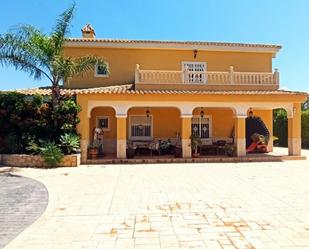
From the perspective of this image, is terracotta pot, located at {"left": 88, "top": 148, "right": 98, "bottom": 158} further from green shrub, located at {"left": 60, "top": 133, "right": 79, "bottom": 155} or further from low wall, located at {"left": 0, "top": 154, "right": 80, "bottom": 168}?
low wall, located at {"left": 0, "top": 154, "right": 80, "bottom": 168}

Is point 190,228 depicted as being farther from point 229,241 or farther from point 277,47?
point 277,47

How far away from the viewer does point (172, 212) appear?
23.9 feet

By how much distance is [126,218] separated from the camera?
682 cm

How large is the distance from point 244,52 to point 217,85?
5.03 meters

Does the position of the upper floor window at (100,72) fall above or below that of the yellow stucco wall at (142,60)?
below

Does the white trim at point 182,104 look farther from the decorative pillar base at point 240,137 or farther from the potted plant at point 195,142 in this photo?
the potted plant at point 195,142

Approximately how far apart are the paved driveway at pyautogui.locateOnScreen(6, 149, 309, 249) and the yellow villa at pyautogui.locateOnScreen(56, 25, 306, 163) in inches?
233

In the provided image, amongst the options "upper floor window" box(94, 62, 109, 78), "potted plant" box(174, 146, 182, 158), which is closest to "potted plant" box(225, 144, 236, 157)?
"potted plant" box(174, 146, 182, 158)

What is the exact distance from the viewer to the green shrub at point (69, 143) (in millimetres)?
15895

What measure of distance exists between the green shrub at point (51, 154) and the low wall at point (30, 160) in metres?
0.25

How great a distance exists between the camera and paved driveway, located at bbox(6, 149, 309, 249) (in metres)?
5.42

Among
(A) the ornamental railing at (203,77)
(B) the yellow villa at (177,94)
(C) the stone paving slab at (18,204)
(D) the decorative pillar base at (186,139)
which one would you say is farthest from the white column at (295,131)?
(C) the stone paving slab at (18,204)

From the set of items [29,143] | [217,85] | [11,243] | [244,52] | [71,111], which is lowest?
[11,243]

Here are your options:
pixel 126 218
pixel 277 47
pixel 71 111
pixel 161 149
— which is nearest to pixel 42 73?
pixel 71 111
